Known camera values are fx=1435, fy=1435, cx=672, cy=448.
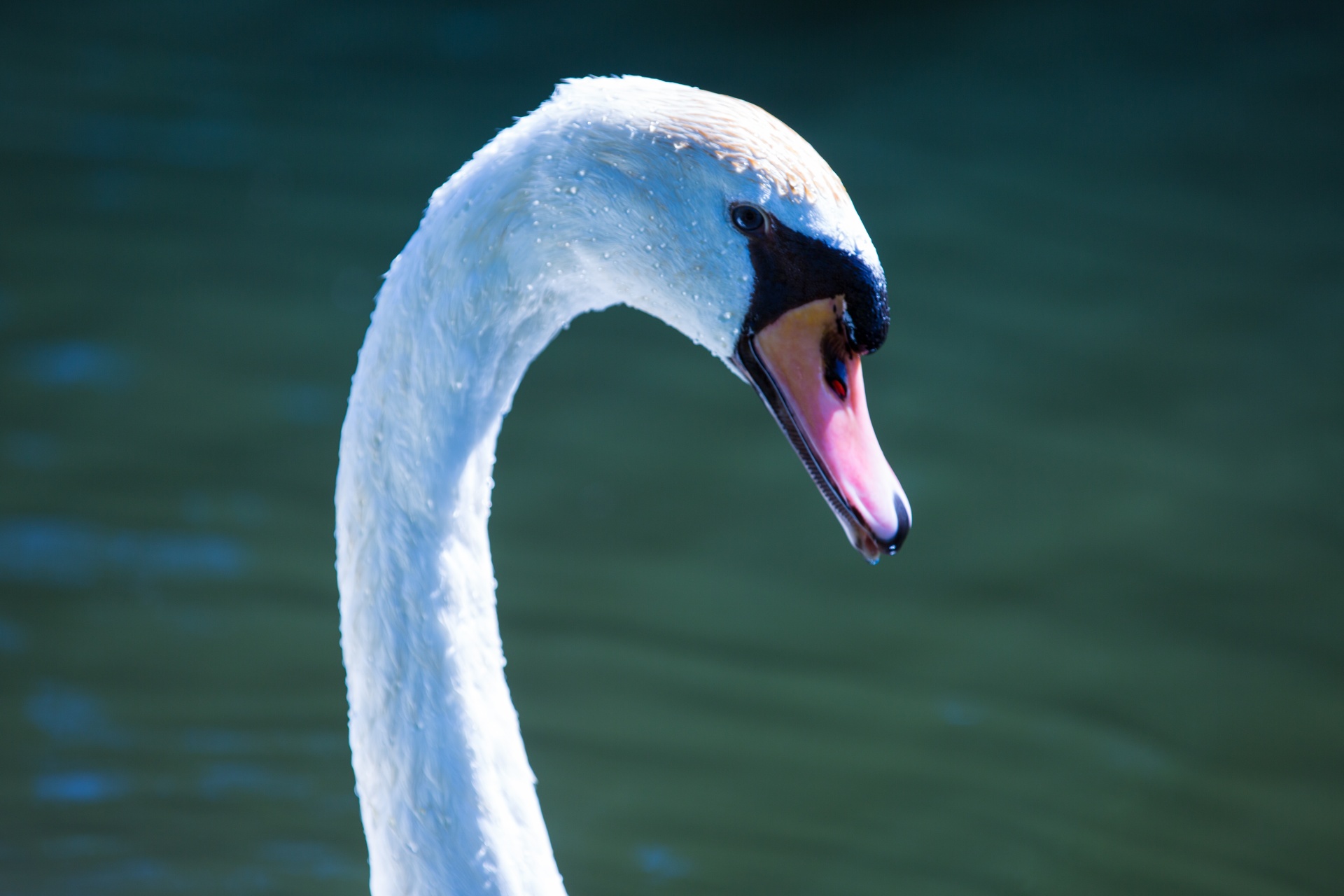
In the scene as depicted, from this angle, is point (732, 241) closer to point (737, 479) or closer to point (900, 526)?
point (900, 526)

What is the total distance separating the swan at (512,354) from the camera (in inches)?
79.7

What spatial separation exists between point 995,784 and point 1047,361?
8.14 ft

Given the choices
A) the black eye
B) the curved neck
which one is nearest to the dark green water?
the curved neck

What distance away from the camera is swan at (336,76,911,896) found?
203cm

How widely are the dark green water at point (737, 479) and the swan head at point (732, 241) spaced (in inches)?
79.3

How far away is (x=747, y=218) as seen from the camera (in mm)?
2047

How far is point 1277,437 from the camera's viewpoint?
5.79 metres

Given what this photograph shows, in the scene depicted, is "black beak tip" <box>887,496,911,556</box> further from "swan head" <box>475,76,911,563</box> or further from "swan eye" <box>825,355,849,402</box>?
"swan eye" <box>825,355,849,402</box>

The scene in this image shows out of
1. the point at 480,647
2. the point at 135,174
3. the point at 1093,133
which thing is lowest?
the point at 480,647

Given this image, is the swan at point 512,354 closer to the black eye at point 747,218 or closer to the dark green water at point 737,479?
the black eye at point 747,218

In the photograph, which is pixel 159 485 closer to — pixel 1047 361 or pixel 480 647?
pixel 480 647

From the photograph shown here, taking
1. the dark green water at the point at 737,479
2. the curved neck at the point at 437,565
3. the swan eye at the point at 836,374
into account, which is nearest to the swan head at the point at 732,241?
the swan eye at the point at 836,374

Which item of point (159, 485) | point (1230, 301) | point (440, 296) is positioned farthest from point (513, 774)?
point (1230, 301)

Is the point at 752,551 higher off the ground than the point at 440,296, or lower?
higher
